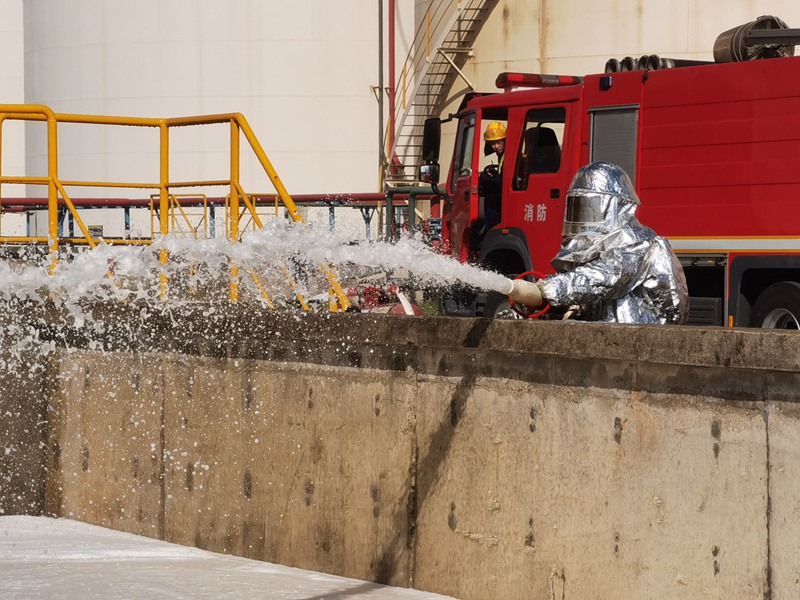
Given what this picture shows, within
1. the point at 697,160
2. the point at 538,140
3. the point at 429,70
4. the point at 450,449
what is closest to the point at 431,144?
the point at 538,140

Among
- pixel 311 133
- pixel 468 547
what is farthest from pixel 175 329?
pixel 311 133

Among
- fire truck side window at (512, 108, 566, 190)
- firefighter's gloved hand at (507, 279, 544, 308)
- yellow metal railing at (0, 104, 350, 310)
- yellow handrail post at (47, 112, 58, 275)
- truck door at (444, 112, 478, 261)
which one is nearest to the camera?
firefighter's gloved hand at (507, 279, 544, 308)

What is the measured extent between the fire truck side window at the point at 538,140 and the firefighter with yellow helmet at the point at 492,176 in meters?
0.28

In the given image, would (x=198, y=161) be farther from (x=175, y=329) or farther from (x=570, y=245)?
(x=570, y=245)

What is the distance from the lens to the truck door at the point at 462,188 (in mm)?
14148

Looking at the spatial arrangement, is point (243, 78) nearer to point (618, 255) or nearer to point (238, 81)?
point (238, 81)

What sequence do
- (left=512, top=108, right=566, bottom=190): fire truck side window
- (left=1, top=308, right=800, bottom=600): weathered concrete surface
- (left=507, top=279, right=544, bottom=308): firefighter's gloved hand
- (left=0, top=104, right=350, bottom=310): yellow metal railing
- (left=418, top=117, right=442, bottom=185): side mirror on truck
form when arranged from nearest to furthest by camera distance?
(left=1, top=308, right=800, bottom=600): weathered concrete surface → (left=507, top=279, right=544, bottom=308): firefighter's gloved hand → (left=0, top=104, right=350, bottom=310): yellow metal railing → (left=512, top=108, right=566, bottom=190): fire truck side window → (left=418, top=117, right=442, bottom=185): side mirror on truck

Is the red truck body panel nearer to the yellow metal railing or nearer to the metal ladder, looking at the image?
the yellow metal railing

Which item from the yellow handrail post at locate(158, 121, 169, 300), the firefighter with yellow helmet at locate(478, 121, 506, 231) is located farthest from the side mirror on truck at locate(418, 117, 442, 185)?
the yellow handrail post at locate(158, 121, 169, 300)

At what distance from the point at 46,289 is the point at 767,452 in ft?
16.8

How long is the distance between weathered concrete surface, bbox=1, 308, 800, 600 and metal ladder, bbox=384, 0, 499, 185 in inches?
547

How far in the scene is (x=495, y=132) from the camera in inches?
542

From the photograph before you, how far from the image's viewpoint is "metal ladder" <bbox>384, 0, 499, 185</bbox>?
69.3 feet

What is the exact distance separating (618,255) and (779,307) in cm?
624
